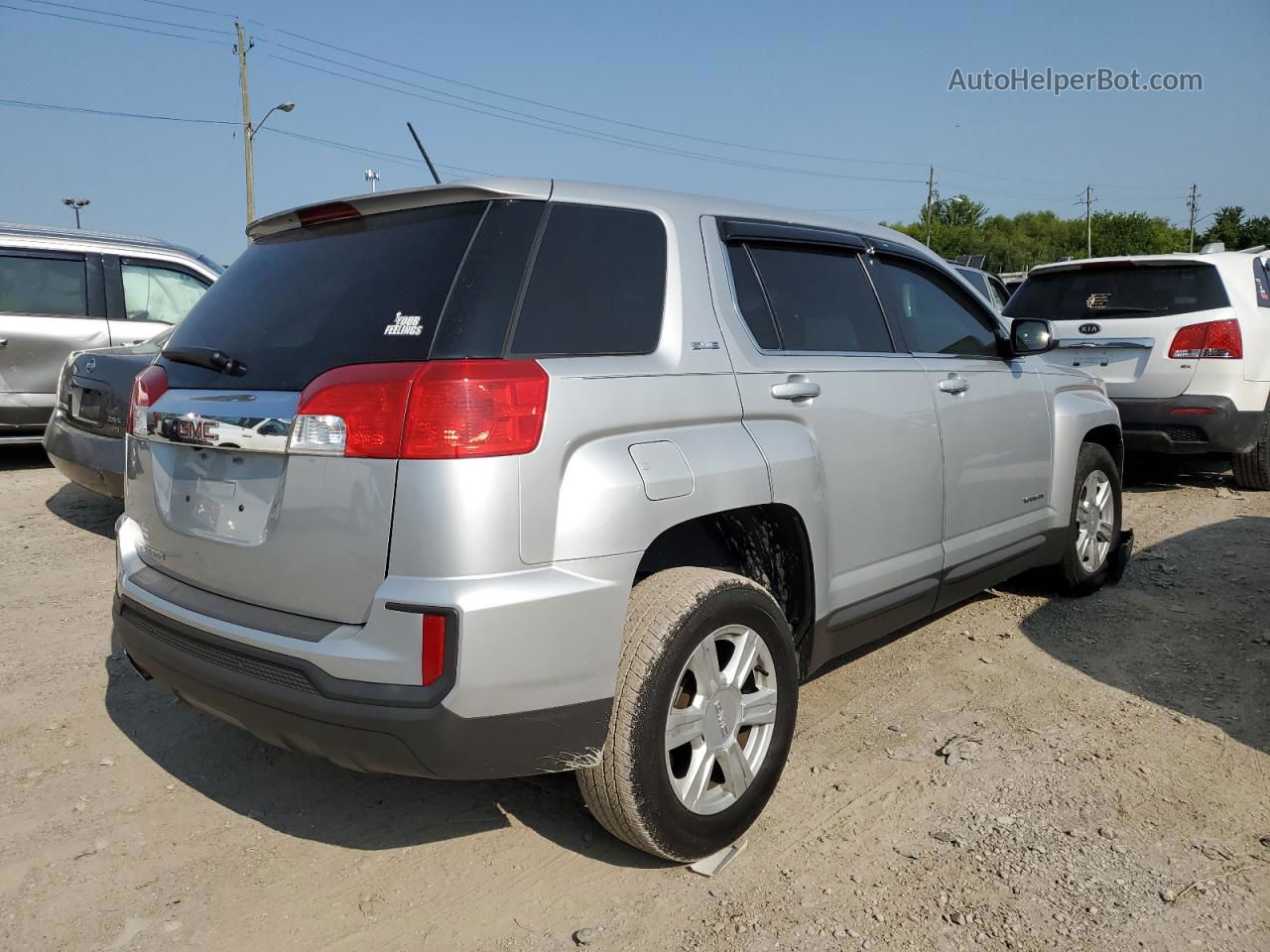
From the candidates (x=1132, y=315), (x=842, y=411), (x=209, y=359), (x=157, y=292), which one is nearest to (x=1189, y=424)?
(x=1132, y=315)

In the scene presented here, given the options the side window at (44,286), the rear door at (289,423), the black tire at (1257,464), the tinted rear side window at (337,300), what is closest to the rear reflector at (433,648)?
the rear door at (289,423)

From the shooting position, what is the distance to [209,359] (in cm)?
260

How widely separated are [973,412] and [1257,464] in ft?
15.7

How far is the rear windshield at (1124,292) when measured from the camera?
696 centimetres

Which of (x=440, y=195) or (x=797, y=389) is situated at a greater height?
(x=440, y=195)

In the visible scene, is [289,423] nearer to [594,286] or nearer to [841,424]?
[594,286]

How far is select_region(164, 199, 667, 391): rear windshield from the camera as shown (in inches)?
90.3

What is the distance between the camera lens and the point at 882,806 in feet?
9.69

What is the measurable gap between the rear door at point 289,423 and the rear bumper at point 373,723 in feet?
0.52

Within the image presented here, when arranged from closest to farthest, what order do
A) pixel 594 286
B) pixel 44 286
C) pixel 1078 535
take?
1. pixel 594 286
2. pixel 1078 535
3. pixel 44 286

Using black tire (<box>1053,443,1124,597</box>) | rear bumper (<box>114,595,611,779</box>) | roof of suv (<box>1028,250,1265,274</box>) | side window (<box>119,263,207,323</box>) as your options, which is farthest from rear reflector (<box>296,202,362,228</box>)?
side window (<box>119,263,207,323</box>)

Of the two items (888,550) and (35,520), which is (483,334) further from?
(35,520)

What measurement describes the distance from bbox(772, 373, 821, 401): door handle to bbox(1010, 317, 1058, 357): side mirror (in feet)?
5.10

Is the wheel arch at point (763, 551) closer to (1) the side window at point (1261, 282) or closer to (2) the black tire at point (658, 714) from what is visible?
(2) the black tire at point (658, 714)
